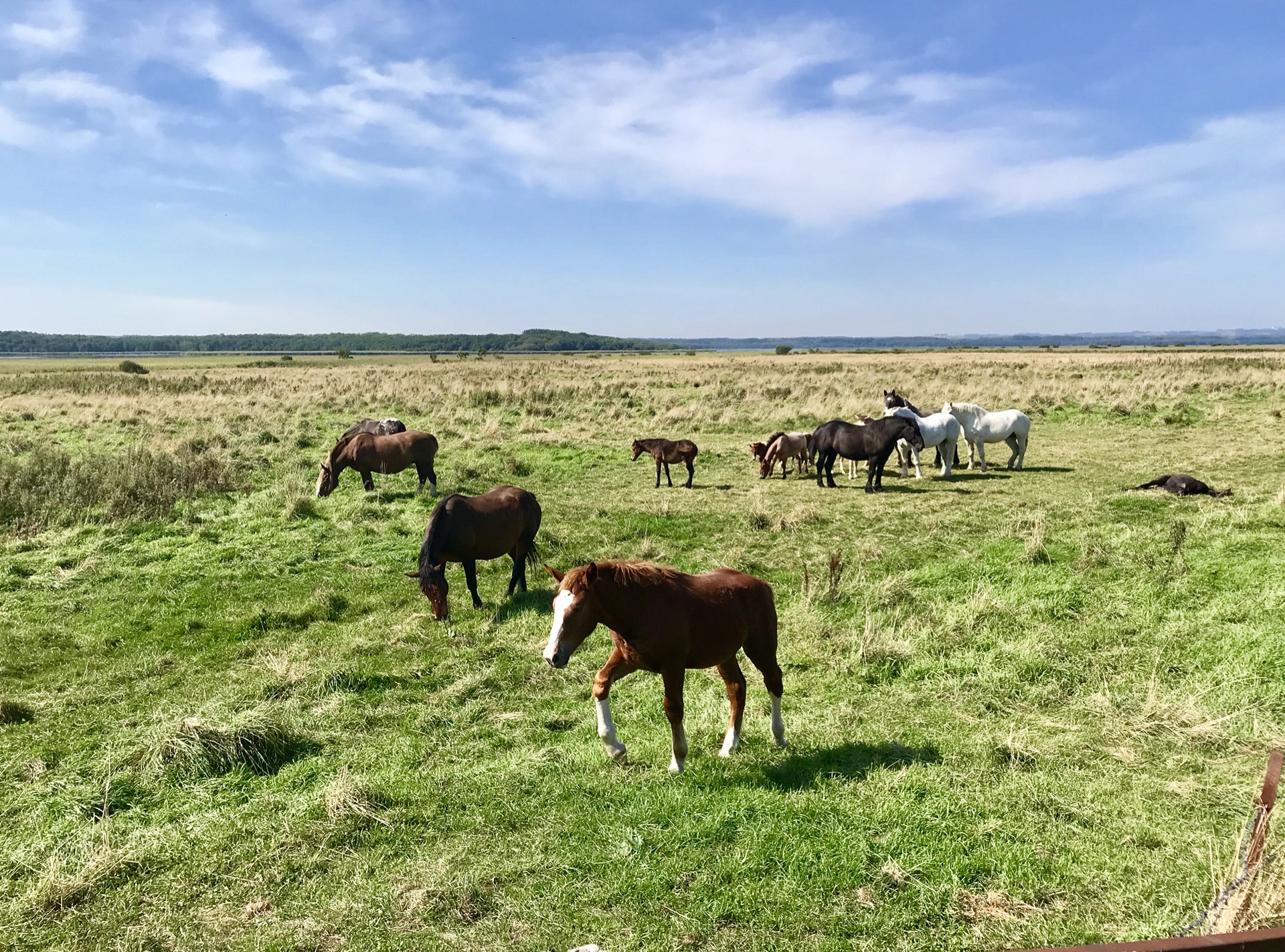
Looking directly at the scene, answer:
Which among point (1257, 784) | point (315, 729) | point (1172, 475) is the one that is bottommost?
point (315, 729)

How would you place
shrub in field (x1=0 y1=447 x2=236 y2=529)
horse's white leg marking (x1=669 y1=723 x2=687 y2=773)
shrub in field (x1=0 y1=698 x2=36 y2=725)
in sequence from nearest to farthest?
horse's white leg marking (x1=669 y1=723 x2=687 y2=773)
shrub in field (x1=0 y1=698 x2=36 y2=725)
shrub in field (x1=0 y1=447 x2=236 y2=529)

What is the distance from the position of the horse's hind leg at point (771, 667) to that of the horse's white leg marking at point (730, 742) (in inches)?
11.7

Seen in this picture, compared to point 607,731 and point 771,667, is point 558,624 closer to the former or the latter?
point 607,731

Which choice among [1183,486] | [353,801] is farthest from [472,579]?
[1183,486]

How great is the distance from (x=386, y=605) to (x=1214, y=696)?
29.1 feet

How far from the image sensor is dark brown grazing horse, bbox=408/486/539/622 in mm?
8516

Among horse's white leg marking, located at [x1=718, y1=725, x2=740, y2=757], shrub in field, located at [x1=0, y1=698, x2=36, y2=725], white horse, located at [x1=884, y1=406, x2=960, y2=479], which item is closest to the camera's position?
horse's white leg marking, located at [x1=718, y1=725, x2=740, y2=757]

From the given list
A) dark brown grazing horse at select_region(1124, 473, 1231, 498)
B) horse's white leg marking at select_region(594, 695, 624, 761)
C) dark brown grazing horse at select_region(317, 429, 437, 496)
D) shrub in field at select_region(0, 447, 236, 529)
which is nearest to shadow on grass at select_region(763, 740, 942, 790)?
horse's white leg marking at select_region(594, 695, 624, 761)

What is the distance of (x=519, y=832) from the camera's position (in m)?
4.43

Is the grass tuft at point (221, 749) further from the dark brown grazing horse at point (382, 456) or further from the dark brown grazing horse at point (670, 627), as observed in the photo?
the dark brown grazing horse at point (382, 456)

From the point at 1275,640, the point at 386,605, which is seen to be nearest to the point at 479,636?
the point at 386,605

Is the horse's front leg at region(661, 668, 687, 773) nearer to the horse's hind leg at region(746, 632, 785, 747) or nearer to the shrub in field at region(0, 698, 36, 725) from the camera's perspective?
the horse's hind leg at region(746, 632, 785, 747)

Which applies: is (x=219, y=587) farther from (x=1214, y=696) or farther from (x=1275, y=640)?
(x=1275, y=640)

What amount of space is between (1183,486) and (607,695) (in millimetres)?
12668
